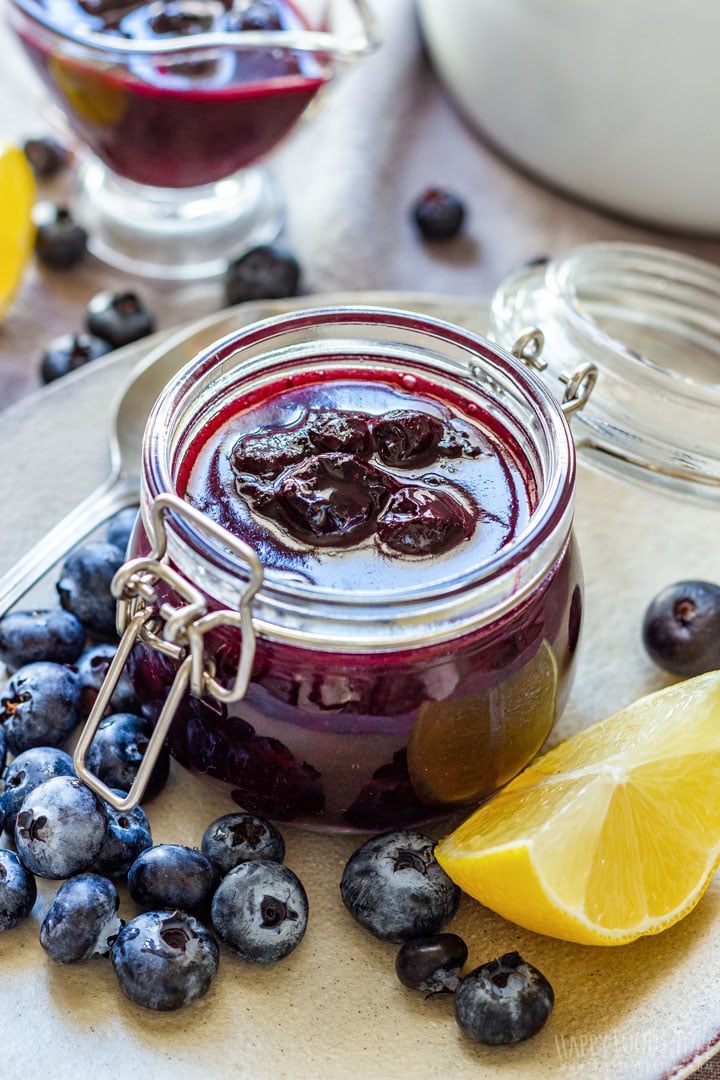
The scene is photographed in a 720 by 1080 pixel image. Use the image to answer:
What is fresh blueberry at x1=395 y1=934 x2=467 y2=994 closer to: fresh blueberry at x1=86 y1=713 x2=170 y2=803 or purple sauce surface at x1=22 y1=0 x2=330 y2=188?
fresh blueberry at x1=86 y1=713 x2=170 y2=803

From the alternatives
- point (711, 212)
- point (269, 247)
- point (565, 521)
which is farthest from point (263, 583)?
point (711, 212)

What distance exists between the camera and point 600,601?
68.2 inches

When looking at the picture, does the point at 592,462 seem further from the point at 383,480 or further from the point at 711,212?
the point at 711,212

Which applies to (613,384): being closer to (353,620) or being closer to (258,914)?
(353,620)

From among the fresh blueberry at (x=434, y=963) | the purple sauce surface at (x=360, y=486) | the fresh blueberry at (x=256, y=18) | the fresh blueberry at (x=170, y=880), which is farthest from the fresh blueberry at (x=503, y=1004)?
the fresh blueberry at (x=256, y=18)

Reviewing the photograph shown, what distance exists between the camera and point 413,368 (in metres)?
1.54

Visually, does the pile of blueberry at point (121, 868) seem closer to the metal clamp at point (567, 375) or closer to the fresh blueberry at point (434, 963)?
the fresh blueberry at point (434, 963)

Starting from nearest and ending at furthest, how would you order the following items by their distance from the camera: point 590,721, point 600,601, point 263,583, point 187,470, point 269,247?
point 263,583 → point 187,470 → point 590,721 → point 600,601 → point 269,247

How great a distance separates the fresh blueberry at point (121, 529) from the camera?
165cm

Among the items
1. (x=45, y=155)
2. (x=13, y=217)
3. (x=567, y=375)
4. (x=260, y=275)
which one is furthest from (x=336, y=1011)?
(x=45, y=155)

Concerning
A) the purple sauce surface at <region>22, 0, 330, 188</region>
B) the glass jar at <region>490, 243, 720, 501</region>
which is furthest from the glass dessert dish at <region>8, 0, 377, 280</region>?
the glass jar at <region>490, 243, 720, 501</region>

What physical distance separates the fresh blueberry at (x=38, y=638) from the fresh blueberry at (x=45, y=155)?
4.39 ft

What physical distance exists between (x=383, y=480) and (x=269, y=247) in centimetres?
104

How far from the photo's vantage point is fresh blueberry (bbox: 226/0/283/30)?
224cm
